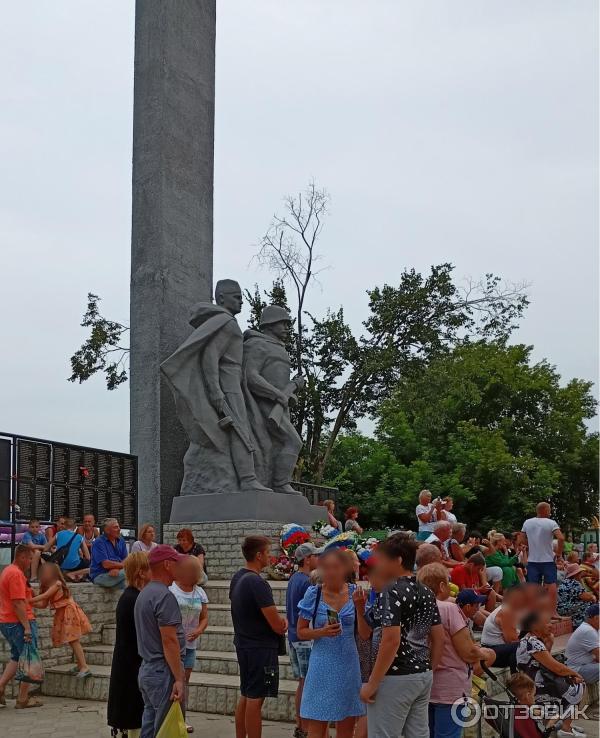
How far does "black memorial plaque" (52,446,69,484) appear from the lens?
44.1ft

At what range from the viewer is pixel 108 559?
11156 millimetres

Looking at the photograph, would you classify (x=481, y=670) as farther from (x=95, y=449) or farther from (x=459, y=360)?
(x=459, y=360)

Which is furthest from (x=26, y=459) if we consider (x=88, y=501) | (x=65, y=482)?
(x=88, y=501)

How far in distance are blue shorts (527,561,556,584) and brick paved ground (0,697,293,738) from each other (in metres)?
5.68

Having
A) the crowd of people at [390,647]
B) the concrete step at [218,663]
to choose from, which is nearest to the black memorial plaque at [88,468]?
the concrete step at [218,663]

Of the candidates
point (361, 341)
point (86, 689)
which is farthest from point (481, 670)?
point (361, 341)

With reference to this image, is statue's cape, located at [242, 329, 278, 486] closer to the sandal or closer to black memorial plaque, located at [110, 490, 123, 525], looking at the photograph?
black memorial plaque, located at [110, 490, 123, 525]

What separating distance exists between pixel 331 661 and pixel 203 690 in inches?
137

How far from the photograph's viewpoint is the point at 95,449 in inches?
570

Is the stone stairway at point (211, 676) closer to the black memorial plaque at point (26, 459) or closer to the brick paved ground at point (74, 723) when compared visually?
the brick paved ground at point (74, 723)

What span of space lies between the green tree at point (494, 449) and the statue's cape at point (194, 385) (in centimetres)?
1363

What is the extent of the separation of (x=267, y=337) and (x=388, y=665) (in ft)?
Result: 35.2

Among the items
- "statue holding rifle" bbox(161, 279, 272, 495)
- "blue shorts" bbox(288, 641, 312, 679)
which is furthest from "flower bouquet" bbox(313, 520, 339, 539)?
"blue shorts" bbox(288, 641, 312, 679)

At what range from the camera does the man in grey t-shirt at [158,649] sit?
5691 mm
